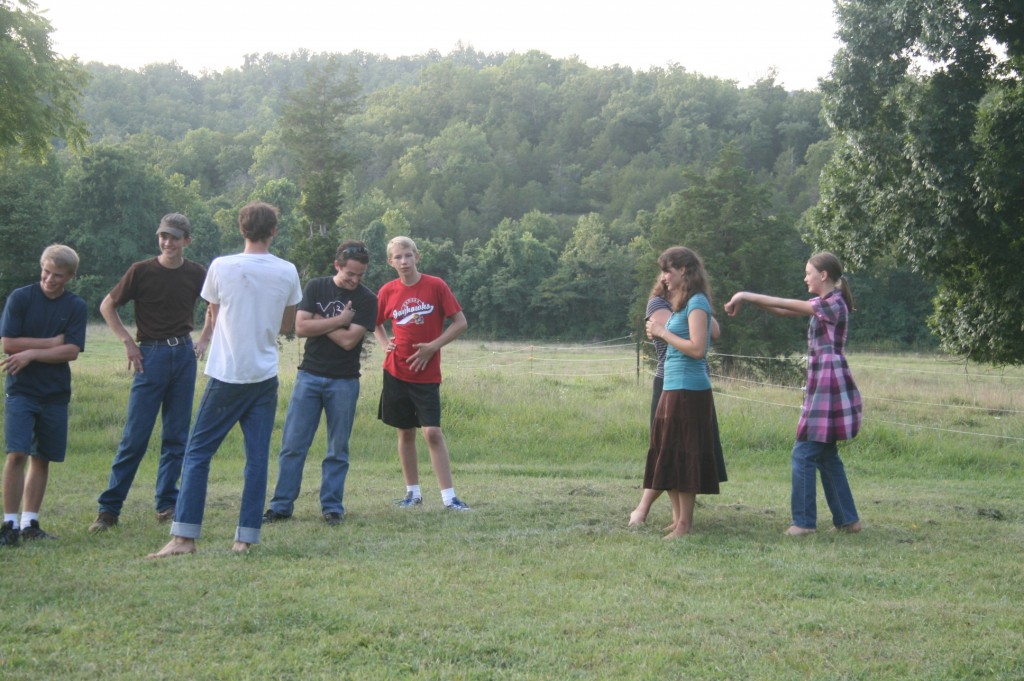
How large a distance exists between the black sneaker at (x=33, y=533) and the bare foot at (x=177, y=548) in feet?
3.53

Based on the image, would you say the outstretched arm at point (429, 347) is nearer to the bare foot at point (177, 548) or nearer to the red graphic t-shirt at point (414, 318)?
the red graphic t-shirt at point (414, 318)

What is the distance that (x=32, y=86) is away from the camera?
15.0 metres

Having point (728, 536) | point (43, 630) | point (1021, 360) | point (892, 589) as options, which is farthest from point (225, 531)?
point (1021, 360)

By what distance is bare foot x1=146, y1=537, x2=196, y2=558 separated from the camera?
5734mm

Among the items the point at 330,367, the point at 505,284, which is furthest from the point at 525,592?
the point at 505,284

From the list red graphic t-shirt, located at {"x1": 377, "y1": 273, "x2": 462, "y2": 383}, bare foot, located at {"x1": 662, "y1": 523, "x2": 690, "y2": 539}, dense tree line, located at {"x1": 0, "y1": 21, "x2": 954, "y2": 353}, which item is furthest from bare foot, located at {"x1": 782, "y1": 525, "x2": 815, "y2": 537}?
dense tree line, located at {"x1": 0, "y1": 21, "x2": 954, "y2": 353}

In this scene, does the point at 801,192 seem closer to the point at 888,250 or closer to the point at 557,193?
the point at 557,193

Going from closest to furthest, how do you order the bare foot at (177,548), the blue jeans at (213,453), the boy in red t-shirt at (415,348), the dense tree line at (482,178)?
1. the bare foot at (177,548)
2. the blue jeans at (213,453)
3. the boy in red t-shirt at (415,348)
4. the dense tree line at (482,178)

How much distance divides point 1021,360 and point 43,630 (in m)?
16.2

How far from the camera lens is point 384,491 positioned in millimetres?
9211

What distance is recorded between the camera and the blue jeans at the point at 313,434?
7.27m

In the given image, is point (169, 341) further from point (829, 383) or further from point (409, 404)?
point (829, 383)

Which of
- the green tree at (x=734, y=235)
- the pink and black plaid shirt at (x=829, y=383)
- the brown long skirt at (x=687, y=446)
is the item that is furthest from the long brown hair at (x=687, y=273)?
the green tree at (x=734, y=235)

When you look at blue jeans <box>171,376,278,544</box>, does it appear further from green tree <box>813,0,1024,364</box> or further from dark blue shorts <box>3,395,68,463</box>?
green tree <box>813,0,1024,364</box>
